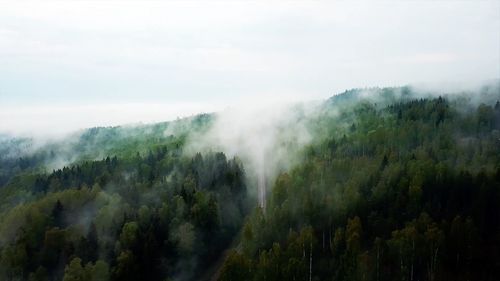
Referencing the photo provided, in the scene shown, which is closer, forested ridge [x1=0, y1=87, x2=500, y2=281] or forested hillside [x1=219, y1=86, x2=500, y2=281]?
forested hillside [x1=219, y1=86, x2=500, y2=281]

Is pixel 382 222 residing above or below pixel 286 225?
above

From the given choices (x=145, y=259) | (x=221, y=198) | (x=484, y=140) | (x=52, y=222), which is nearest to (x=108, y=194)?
(x=52, y=222)

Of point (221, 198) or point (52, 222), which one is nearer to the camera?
point (52, 222)

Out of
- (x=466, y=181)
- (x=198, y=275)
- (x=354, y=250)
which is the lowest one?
(x=198, y=275)

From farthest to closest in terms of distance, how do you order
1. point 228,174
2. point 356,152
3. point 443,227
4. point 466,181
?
1. point 356,152
2. point 228,174
3. point 466,181
4. point 443,227

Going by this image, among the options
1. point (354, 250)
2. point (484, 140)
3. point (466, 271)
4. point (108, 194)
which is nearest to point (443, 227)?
point (466, 271)

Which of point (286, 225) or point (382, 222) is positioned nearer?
point (382, 222)

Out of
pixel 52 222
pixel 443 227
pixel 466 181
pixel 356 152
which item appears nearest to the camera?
pixel 443 227

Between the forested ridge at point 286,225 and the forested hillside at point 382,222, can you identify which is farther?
the forested ridge at point 286,225

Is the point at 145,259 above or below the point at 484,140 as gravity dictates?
below

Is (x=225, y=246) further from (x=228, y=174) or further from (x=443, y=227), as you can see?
(x=443, y=227)
